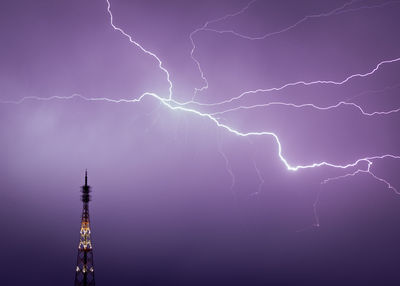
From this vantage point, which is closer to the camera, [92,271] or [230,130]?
[230,130]

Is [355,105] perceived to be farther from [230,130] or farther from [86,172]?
[86,172]

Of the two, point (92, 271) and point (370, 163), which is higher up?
point (370, 163)

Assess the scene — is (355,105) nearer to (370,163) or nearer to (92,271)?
(370,163)

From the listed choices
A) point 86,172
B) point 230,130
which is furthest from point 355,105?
point 86,172

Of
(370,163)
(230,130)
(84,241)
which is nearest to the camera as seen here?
(230,130)

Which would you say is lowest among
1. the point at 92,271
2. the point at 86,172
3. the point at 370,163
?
the point at 92,271

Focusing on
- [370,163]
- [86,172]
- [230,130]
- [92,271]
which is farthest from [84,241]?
[370,163]

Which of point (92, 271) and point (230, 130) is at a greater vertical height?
point (230, 130)

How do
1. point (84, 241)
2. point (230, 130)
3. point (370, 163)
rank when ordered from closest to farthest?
point (230, 130), point (370, 163), point (84, 241)

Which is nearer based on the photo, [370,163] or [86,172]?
[370,163]
